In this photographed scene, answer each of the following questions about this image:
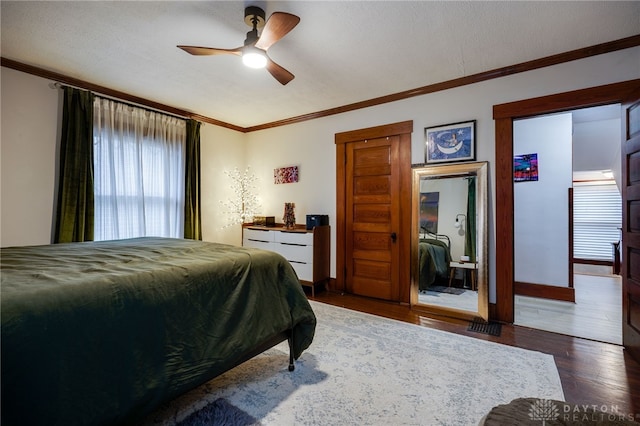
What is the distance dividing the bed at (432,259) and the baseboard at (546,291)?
4.83ft

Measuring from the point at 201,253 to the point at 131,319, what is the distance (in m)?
0.71

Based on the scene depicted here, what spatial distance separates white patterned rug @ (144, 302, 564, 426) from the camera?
1630 mm

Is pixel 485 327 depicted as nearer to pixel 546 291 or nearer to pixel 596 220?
pixel 546 291

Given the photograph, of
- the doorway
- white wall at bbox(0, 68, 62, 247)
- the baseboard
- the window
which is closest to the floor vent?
the doorway

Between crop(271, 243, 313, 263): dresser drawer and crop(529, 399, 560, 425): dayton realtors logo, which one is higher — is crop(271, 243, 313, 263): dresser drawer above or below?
above

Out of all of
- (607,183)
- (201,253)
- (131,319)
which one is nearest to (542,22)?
(201,253)

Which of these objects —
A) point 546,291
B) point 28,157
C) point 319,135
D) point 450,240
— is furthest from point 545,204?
point 28,157

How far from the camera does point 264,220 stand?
4.76m

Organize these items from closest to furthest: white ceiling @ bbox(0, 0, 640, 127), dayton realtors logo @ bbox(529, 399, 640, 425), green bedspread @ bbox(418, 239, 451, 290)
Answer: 1. dayton realtors logo @ bbox(529, 399, 640, 425)
2. white ceiling @ bbox(0, 0, 640, 127)
3. green bedspread @ bbox(418, 239, 451, 290)

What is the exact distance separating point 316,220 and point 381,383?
233 cm

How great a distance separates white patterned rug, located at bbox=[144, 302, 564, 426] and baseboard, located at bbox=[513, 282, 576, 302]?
200cm

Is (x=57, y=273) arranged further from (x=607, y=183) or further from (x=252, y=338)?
(x=607, y=183)

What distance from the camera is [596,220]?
19.8 ft

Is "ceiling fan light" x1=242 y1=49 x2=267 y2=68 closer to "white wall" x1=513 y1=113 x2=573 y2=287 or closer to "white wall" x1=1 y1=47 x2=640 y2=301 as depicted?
"white wall" x1=1 y1=47 x2=640 y2=301
